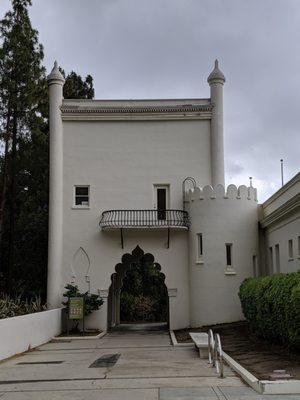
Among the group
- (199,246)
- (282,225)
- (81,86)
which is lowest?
(199,246)

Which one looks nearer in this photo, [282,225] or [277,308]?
[277,308]

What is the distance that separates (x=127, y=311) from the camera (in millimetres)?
43312

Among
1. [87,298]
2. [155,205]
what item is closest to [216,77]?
[155,205]

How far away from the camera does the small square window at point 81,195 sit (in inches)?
1104

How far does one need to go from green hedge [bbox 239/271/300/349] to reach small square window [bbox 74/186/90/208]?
35.6ft

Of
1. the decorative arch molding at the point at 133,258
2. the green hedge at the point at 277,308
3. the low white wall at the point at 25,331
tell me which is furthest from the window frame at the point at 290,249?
the low white wall at the point at 25,331

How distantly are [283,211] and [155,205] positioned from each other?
7787 millimetres

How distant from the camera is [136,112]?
28438mm

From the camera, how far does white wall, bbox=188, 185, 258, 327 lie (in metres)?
25.8

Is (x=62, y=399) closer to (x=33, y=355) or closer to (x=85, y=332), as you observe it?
(x=33, y=355)

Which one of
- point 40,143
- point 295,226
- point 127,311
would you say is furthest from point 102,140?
point 127,311

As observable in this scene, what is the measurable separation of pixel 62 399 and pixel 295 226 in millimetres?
12818

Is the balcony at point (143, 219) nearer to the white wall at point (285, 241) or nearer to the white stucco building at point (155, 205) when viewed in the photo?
the white stucco building at point (155, 205)

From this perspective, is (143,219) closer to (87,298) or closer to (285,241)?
(87,298)
